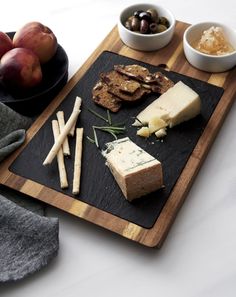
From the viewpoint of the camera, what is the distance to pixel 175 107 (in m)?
1.30

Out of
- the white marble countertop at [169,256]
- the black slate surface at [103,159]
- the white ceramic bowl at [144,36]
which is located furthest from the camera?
the white ceramic bowl at [144,36]

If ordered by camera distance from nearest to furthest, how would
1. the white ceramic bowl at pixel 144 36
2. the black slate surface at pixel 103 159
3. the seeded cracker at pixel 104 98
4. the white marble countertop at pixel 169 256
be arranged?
1. the white marble countertop at pixel 169 256
2. the black slate surface at pixel 103 159
3. the seeded cracker at pixel 104 98
4. the white ceramic bowl at pixel 144 36

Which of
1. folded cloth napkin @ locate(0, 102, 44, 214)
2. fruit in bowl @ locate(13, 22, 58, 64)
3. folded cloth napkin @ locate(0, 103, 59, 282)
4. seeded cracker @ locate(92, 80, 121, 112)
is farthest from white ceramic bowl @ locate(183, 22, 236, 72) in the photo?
folded cloth napkin @ locate(0, 103, 59, 282)

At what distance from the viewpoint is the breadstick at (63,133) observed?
1.23 metres

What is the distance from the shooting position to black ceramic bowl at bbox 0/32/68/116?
1349mm

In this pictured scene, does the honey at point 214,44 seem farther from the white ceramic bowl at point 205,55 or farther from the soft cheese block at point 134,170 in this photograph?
the soft cheese block at point 134,170

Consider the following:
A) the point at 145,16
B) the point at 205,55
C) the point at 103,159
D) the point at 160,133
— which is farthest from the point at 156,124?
the point at 145,16

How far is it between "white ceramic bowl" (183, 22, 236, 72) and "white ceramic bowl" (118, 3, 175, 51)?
0.19 ft

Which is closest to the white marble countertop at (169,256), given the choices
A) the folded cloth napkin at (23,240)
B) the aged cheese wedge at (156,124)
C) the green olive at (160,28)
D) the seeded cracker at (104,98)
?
the folded cloth napkin at (23,240)

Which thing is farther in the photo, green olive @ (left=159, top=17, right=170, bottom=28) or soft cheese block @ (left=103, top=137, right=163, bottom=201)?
green olive @ (left=159, top=17, right=170, bottom=28)

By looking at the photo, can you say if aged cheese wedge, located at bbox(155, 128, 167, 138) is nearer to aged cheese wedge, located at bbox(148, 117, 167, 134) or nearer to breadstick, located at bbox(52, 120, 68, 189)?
aged cheese wedge, located at bbox(148, 117, 167, 134)

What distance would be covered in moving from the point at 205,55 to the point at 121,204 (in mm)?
507

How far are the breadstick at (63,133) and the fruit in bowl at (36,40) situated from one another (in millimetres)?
169

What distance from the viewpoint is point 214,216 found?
1.16 m
